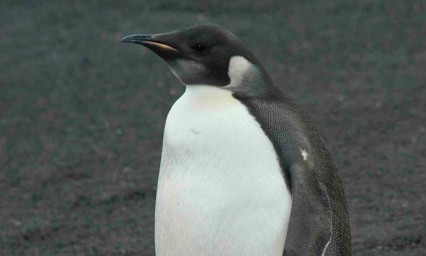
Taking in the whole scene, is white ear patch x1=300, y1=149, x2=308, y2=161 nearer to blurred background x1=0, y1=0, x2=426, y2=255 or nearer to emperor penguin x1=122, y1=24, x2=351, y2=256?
emperor penguin x1=122, y1=24, x2=351, y2=256

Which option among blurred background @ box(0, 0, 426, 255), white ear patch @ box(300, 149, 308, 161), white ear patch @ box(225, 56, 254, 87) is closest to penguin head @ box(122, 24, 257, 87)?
white ear patch @ box(225, 56, 254, 87)

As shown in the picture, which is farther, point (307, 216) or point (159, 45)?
point (159, 45)

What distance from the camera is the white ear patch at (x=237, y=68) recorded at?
2959mm

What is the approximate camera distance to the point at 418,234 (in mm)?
4090

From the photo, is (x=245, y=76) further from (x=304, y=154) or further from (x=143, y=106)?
(x=143, y=106)

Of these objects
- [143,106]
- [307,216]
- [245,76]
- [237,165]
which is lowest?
[143,106]

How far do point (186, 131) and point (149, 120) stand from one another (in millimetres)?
2872

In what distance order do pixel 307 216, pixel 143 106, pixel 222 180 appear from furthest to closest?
pixel 143 106, pixel 222 180, pixel 307 216

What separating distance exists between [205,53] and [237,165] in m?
0.37

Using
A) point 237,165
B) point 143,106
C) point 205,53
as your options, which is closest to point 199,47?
point 205,53

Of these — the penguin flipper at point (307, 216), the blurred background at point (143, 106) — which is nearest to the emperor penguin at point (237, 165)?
the penguin flipper at point (307, 216)

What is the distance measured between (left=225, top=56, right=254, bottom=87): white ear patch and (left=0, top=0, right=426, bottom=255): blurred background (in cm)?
133

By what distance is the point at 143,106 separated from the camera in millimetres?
6004

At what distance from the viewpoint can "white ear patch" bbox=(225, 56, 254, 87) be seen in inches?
116
